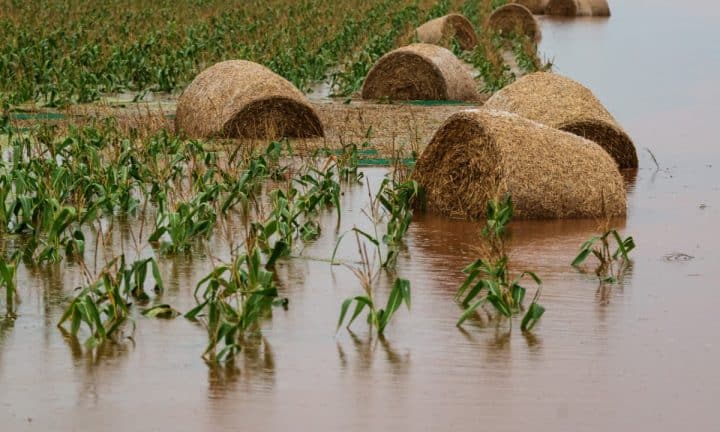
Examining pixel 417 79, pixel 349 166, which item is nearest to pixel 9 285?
pixel 349 166

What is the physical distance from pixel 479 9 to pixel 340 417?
36133 mm

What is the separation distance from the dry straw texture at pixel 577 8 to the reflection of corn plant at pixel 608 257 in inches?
1349

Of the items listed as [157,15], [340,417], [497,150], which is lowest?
[340,417]

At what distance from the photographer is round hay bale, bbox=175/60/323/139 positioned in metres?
17.0

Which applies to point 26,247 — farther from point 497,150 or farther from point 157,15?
point 157,15

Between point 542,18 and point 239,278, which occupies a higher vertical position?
point 542,18

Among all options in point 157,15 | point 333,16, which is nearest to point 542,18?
point 333,16

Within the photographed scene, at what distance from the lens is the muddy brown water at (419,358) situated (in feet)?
24.2

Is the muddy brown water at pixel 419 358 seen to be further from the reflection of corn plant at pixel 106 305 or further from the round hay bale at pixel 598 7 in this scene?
the round hay bale at pixel 598 7

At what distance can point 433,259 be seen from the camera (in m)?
11.2

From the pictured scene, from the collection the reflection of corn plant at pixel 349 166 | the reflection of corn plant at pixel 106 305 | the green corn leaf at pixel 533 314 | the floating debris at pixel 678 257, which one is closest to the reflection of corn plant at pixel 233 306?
the reflection of corn plant at pixel 106 305

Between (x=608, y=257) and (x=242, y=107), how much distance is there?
23.4 feet

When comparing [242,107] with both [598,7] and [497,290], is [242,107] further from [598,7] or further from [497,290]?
[598,7]

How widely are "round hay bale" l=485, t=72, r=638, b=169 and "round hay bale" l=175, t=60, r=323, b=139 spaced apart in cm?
247
